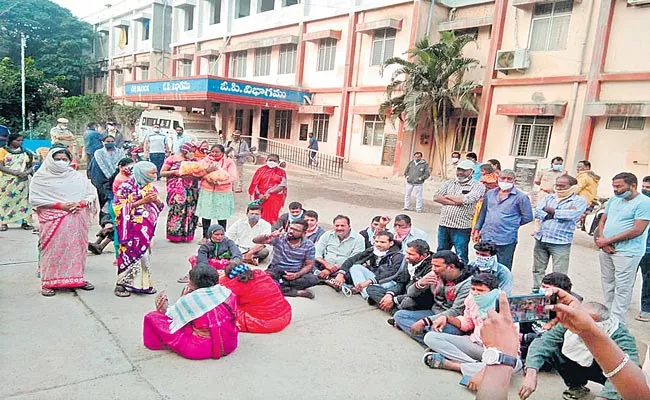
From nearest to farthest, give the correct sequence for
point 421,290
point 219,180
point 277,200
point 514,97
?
1. point 421,290
2. point 219,180
3. point 277,200
4. point 514,97

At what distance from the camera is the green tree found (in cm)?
3644

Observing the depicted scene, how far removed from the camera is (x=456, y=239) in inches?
221

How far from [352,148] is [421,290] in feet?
50.5

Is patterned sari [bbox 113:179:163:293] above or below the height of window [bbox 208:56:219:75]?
below

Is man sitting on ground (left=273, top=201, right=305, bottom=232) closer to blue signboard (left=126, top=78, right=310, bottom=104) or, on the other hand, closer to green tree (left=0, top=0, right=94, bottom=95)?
blue signboard (left=126, top=78, right=310, bottom=104)

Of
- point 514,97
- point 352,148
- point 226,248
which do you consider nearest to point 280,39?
point 352,148

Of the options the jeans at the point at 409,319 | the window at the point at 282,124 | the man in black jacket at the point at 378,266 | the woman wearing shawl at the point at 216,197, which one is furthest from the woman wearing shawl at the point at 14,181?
the window at the point at 282,124

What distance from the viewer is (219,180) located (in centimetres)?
657

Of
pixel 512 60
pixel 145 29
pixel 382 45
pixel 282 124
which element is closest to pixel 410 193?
pixel 512 60

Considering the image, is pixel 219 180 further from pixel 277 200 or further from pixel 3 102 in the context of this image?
pixel 3 102

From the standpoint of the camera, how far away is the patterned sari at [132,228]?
4391mm

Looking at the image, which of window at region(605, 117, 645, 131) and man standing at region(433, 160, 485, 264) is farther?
window at region(605, 117, 645, 131)

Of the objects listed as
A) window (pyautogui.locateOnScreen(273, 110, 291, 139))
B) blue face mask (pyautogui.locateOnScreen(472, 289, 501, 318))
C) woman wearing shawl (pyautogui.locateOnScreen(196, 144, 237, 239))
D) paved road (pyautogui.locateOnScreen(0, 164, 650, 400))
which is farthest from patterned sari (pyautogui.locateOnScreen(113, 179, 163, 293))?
window (pyautogui.locateOnScreen(273, 110, 291, 139))

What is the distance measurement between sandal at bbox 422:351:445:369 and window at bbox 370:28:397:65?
52.6 ft
